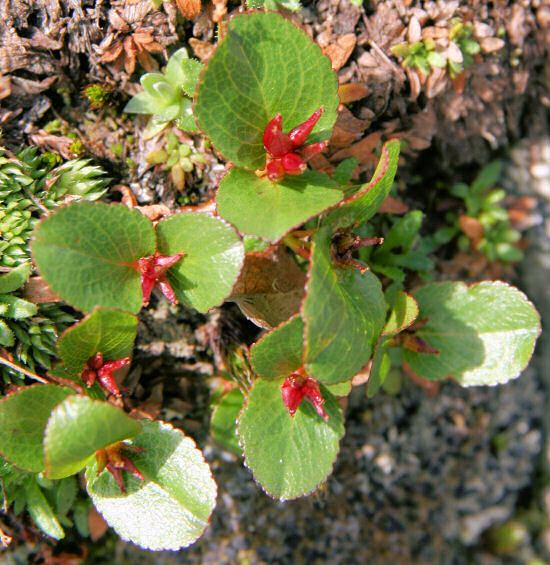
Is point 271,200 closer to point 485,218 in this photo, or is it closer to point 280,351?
point 280,351

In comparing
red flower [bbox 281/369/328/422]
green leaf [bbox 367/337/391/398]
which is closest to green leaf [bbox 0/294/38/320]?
red flower [bbox 281/369/328/422]

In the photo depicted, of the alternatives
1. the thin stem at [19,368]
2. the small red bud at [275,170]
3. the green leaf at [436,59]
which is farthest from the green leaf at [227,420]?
the green leaf at [436,59]

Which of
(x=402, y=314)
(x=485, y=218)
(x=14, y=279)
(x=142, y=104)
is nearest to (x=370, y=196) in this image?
(x=402, y=314)

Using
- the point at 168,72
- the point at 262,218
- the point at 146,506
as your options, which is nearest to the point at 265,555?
the point at 146,506

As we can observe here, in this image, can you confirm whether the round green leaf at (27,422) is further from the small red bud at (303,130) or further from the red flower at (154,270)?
the small red bud at (303,130)

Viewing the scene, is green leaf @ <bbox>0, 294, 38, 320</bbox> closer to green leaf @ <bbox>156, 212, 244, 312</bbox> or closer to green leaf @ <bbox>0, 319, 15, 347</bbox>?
green leaf @ <bbox>0, 319, 15, 347</bbox>

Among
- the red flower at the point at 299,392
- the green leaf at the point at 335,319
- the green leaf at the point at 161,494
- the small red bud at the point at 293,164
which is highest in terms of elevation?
the small red bud at the point at 293,164
